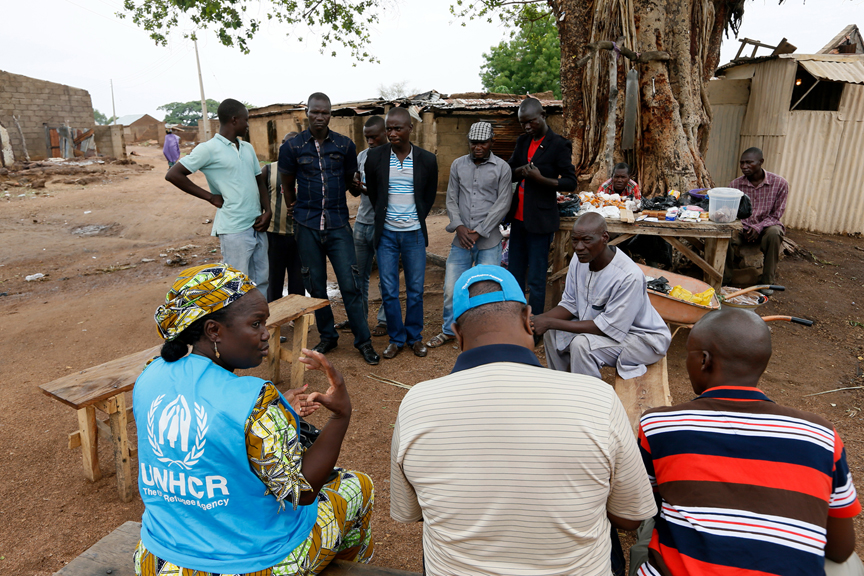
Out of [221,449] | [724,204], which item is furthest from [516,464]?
[724,204]

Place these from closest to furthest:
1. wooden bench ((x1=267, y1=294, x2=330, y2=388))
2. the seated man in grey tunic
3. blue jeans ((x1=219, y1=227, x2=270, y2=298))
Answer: the seated man in grey tunic → wooden bench ((x1=267, y1=294, x2=330, y2=388)) → blue jeans ((x1=219, y1=227, x2=270, y2=298))

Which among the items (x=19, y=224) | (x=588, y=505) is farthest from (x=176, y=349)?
(x=19, y=224)

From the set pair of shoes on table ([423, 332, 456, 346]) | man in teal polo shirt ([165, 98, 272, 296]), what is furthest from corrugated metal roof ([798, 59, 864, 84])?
man in teal polo shirt ([165, 98, 272, 296])

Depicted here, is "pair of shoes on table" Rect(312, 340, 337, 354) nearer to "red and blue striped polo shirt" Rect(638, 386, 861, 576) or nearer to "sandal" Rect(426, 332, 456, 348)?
"sandal" Rect(426, 332, 456, 348)

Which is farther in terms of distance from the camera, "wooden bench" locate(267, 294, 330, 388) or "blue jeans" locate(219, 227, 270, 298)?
"blue jeans" locate(219, 227, 270, 298)

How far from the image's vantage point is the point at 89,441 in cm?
329

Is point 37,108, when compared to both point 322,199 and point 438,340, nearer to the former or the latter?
point 322,199

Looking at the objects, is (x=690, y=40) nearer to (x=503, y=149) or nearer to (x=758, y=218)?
(x=758, y=218)

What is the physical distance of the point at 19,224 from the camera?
11883 mm

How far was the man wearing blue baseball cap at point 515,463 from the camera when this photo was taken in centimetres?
141

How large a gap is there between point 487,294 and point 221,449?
3.04 feet

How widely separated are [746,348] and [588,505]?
30.5 inches

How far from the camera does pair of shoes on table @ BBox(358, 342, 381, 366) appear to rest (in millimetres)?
4980

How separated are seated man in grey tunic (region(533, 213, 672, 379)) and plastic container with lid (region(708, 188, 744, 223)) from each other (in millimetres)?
2444
